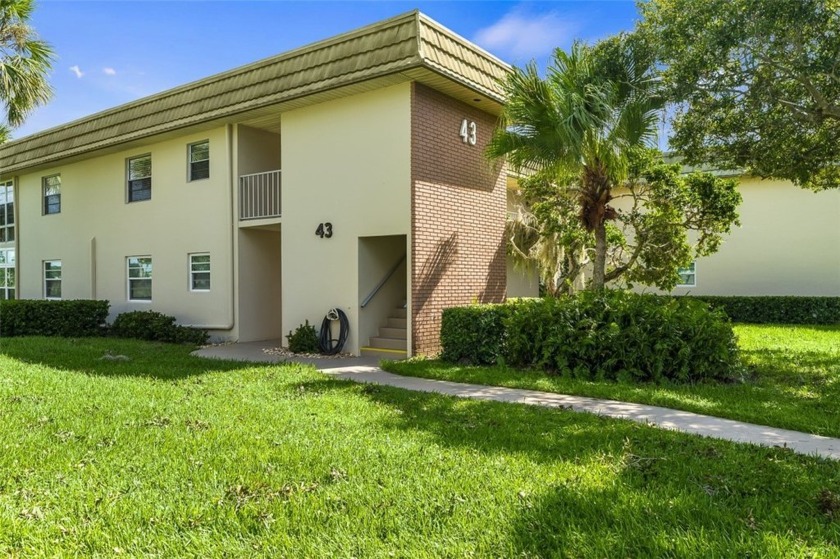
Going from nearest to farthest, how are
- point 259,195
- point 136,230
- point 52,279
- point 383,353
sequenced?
1. point 383,353
2. point 259,195
3. point 136,230
4. point 52,279

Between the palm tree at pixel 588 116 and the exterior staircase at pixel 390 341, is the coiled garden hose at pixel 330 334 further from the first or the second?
the palm tree at pixel 588 116

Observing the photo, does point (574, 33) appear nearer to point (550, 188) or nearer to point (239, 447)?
point (550, 188)

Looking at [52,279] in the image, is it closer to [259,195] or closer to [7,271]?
[7,271]

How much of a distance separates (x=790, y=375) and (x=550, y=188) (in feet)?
20.5

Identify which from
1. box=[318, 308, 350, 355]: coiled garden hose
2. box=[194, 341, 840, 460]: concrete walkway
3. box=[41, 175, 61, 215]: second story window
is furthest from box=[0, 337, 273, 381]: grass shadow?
box=[41, 175, 61, 215]: second story window

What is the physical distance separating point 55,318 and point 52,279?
4.43 m

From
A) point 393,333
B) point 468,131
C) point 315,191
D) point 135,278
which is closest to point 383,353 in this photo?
point 393,333

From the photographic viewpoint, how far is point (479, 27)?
12.4 meters

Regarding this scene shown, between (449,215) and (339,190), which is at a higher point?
(339,190)

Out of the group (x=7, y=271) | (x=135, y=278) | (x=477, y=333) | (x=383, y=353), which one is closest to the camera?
(x=477, y=333)

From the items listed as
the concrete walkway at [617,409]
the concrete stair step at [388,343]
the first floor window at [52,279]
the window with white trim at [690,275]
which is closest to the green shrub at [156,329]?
the concrete walkway at [617,409]

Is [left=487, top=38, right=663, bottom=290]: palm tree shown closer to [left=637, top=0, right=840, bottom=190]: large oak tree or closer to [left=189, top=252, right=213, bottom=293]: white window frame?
[left=637, top=0, right=840, bottom=190]: large oak tree

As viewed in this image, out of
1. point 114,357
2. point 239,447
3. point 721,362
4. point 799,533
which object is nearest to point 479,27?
point 721,362

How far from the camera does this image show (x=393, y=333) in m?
11.2
